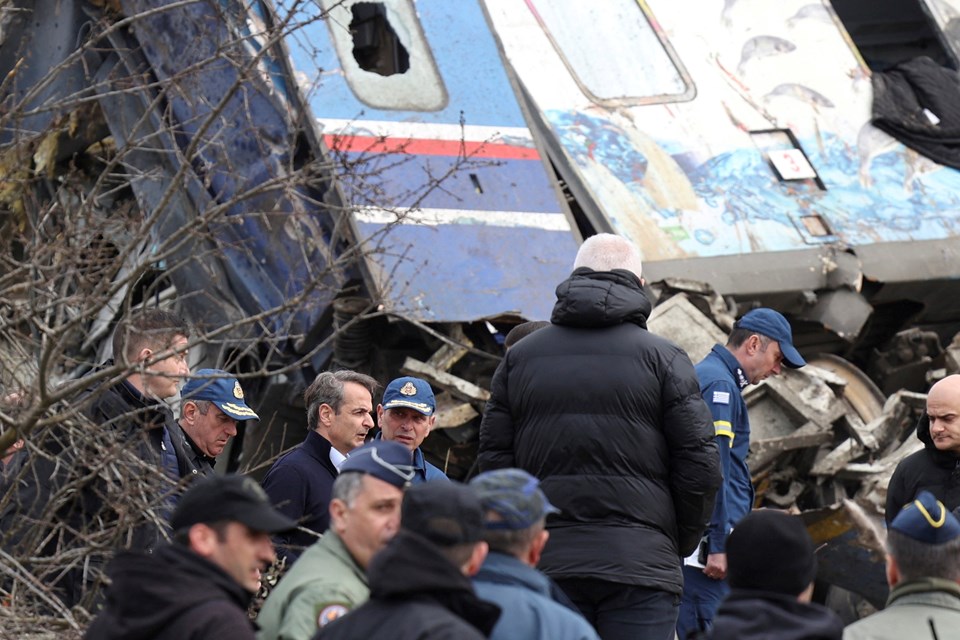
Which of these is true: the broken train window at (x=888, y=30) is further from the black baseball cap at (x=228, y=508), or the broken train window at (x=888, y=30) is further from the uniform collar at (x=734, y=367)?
the black baseball cap at (x=228, y=508)

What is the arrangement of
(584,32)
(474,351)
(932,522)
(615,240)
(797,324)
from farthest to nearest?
(584,32) → (797,324) → (474,351) → (615,240) → (932,522)

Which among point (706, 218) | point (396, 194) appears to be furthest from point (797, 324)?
point (396, 194)

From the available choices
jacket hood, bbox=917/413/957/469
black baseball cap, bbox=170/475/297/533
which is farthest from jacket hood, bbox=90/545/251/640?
jacket hood, bbox=917/413/957/469

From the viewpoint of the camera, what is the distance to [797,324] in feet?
42.5

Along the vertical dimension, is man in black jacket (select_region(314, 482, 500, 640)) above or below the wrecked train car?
above

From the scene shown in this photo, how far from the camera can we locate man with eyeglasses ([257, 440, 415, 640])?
4809 millimetres

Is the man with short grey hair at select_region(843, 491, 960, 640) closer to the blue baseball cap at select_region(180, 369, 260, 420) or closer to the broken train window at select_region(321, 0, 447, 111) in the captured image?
the blue baseball cap at select_region(180, 369, 260, 420)

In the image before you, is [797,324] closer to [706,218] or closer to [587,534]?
[706,218]

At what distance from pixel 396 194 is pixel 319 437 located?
4334 millimetres

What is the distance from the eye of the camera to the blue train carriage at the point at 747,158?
12.9 metres

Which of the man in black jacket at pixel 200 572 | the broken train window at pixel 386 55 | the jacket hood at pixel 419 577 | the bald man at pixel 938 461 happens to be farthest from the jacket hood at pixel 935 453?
the broken train window at pixel 386 55

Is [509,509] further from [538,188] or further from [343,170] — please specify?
[538,188]

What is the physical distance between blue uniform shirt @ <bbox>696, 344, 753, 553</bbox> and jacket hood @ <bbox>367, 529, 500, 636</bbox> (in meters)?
3.39

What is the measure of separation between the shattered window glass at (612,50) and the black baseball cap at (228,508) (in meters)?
9.39
